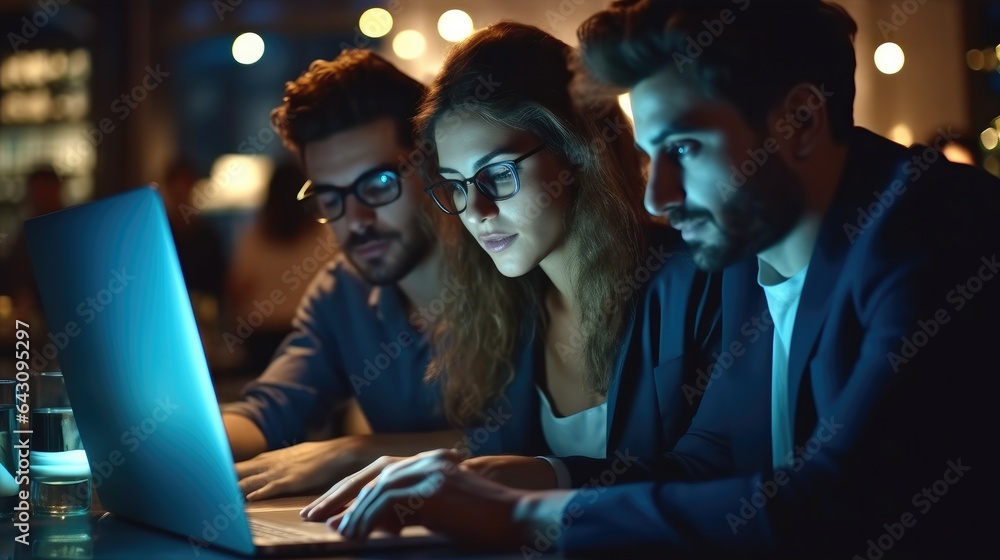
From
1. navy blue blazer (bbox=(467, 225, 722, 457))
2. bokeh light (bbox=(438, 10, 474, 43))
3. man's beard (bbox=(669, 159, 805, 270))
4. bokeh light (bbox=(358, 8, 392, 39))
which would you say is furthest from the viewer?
bokeh light (bbox=(358, 8, 392, 39))

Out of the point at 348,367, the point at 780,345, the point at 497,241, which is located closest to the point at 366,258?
the point at 348,367

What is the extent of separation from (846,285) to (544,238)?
53 cm

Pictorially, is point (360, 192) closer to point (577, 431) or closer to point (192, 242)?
point (577, 431)

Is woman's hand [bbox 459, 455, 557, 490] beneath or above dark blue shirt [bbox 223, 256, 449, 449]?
beneath

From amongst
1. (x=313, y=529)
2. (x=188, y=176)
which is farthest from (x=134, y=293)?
(x=188, y=176)

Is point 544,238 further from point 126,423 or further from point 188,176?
point 188,176

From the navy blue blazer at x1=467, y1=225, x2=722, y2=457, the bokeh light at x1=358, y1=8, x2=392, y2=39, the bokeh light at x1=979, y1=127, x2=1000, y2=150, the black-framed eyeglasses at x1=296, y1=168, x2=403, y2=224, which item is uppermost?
the bokeh light at x1=358, y1=8, x2=392, y2=39

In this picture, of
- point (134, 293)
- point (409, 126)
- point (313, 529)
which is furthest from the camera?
point (409, 126)

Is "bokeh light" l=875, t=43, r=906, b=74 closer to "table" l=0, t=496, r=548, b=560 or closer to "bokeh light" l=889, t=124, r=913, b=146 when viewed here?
"bokeh light" l=889, t=124, r=913, b=146

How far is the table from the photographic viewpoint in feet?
3.02

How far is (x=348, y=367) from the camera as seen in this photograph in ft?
6.95

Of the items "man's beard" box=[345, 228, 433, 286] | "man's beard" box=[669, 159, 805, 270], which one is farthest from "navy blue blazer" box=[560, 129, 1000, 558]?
"man's beard" box=[345, 228, 433, 286]

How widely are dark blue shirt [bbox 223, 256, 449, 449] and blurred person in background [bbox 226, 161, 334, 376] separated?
2169 mm

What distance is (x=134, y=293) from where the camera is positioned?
0.92 m
